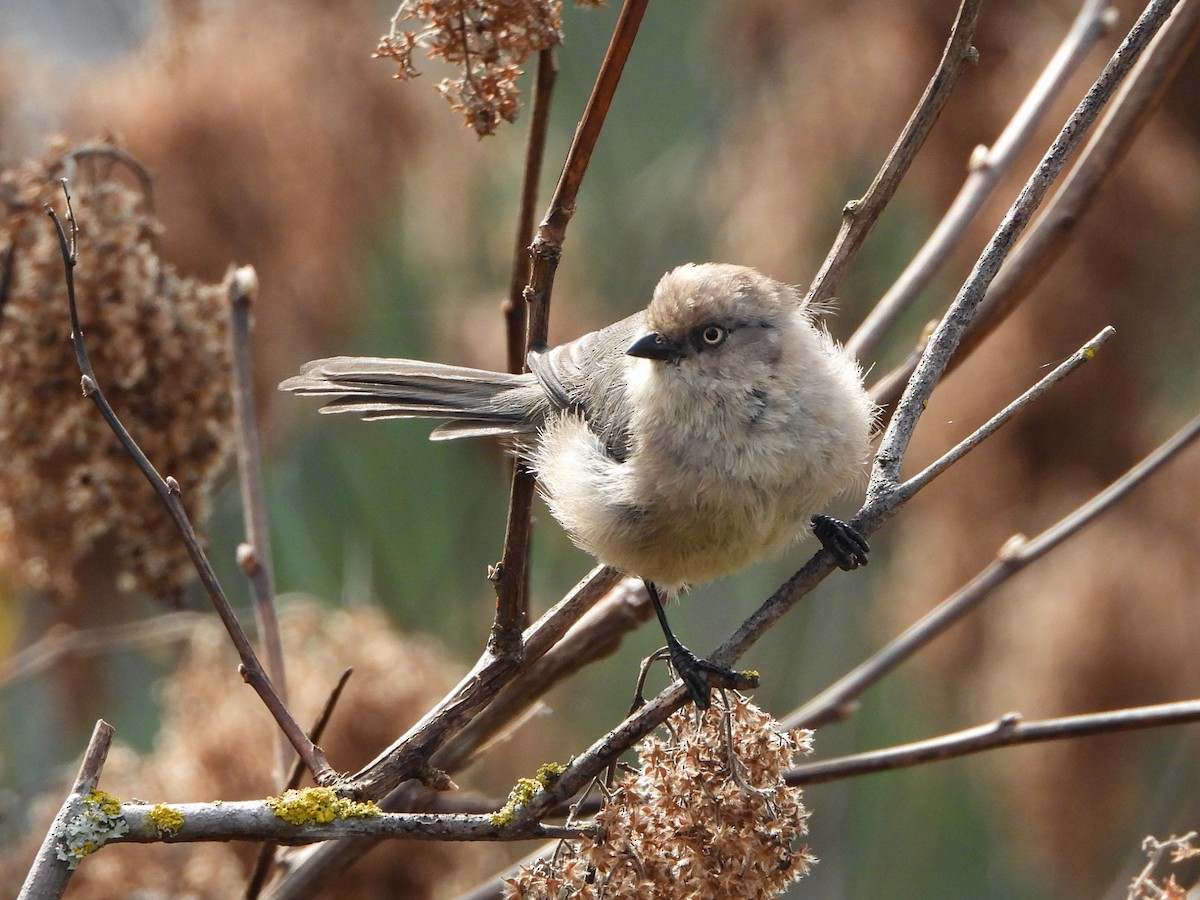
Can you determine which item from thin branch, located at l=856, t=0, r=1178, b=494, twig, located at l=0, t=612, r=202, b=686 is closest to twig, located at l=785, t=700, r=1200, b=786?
thin branch, located at l=856, t=0, r=1178, b=494

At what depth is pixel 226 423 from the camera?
2418 mm

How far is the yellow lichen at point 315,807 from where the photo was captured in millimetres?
1404

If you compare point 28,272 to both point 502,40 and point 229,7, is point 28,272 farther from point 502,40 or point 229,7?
point 229,7

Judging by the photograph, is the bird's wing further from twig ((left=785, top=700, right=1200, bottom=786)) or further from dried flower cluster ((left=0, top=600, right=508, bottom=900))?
dried flower cluster ((left=0, top=600, right=508, bottom=900))

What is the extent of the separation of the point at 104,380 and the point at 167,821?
121 centimetres

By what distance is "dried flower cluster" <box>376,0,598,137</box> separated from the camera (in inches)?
65.0

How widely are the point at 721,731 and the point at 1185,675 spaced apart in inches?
116

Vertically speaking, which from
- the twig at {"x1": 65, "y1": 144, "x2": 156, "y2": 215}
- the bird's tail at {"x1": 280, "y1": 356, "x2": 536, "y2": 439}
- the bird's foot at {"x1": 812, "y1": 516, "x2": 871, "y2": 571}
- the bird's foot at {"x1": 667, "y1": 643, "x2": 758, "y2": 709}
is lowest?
the bird's foot at {"x1": 667, "y1": 643, "x2": 758, "y2": 709}

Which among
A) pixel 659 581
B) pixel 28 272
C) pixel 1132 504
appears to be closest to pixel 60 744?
pixel 28 272

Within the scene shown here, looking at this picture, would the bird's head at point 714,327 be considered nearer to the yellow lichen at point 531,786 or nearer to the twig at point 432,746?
the twig at point 432,746

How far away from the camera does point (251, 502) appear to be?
2.11 meters

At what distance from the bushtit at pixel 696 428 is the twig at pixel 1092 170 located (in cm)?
27

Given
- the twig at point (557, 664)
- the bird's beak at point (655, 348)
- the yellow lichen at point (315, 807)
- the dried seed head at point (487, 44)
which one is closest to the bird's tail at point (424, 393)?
the bird's beak at point (655, 348)

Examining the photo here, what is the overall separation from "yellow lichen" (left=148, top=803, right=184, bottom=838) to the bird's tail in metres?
1.06
